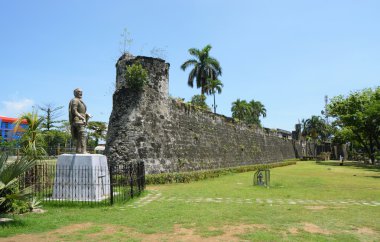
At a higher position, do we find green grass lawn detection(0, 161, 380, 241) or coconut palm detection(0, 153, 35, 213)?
coconut palm detection(0, 153, 35, 213)

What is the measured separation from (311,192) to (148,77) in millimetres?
9060

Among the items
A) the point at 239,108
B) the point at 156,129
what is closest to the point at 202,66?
the point at 239,108

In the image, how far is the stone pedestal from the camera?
30.6ft

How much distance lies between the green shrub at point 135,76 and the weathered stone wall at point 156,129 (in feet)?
1.11

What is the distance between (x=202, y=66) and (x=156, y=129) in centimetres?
2678

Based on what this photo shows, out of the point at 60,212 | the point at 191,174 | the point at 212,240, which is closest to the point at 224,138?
the point at 191,174

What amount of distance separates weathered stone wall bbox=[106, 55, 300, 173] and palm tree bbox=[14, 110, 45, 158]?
3131mm

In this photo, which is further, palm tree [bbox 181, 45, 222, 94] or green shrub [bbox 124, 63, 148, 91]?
palm tree [bbox 181, 45, 222, 94]

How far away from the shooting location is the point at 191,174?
51.5ft

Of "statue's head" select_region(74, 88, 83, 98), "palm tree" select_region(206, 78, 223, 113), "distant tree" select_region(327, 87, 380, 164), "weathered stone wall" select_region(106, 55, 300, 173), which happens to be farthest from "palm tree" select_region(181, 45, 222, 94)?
"statue's head" select_region(74, 88, 83, 98)

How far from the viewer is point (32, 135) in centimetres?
1269

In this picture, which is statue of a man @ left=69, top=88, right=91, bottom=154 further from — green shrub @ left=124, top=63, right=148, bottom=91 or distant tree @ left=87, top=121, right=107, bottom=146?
distant tree @ left=87, top=121, right=107, bottom=146

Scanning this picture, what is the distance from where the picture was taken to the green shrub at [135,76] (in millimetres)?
15000

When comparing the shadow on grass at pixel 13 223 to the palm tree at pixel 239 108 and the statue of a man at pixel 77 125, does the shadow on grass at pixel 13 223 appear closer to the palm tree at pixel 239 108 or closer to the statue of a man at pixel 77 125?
the statue of a man at pixel 77 125
